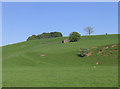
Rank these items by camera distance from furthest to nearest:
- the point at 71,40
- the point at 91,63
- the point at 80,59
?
the point at 71,40 → the point at 80,59 → the point at 91,63

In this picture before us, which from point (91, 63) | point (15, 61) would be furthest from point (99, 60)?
point (15, 61)

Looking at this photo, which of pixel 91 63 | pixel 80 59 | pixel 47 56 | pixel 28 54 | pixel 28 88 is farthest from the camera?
pixel 28 54

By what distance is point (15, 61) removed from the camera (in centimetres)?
8012

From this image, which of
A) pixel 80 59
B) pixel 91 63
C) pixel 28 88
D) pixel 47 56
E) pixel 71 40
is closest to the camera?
pixel 28 88

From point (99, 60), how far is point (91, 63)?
3644 mm

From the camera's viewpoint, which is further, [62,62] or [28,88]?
[62,62]

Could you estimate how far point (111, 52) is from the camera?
8069 centimetres

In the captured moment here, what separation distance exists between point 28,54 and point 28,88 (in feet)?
248

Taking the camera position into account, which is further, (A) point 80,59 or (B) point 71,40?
(B) point 71,40

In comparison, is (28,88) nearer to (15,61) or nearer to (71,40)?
(15,61)

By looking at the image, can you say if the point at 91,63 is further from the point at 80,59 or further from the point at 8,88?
the point at 8,88

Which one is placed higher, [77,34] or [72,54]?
[77,34]

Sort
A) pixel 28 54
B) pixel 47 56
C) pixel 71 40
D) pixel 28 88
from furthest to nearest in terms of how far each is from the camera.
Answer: pixel 71 40 < pixel 28 54 < pixel 47 56 < pixel 28 88

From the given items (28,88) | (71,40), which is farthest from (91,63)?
(71,40)
